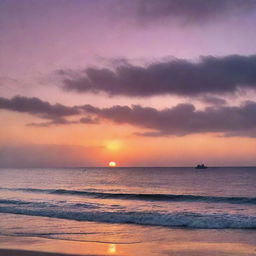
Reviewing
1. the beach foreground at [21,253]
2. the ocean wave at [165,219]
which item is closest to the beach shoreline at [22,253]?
the beach foreground at [21,253]

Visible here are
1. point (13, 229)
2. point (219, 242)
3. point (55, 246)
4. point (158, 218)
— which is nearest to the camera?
point (55, 246)

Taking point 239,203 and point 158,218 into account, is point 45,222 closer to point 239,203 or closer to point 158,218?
point 158,218

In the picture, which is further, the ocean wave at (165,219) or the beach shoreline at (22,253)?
the ocean wave at (165,219)

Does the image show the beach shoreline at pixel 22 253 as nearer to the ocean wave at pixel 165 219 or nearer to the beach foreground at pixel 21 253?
the beach foreground at pixel 21 253

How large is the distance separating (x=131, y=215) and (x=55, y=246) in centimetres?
1173

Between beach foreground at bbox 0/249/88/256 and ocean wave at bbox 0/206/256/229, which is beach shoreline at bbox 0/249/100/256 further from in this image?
ocean wave at bbox 0/206/256/229

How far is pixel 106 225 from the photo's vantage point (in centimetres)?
2219

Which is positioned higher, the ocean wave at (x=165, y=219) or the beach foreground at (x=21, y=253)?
the beach foreground at (x=21, y=253)

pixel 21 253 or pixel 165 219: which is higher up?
pixel 21 253

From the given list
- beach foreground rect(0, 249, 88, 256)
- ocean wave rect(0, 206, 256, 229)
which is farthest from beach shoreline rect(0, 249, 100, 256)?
ocean wave rect(0, 206, 256, 229)

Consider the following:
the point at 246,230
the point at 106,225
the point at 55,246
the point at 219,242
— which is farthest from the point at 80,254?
the point at 246,230

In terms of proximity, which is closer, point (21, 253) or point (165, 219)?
point (21, 253)

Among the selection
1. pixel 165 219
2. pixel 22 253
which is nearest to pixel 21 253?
pixel 22 253

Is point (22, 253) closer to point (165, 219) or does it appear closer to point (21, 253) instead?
point (21, 253)
